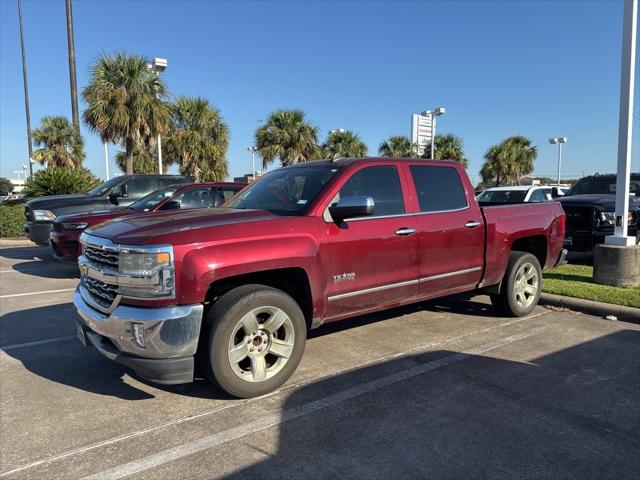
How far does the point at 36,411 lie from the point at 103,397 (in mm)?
461

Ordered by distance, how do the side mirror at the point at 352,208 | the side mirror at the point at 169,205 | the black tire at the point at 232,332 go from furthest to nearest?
1. the side mirror at the point at 169,205
2. the side mirror at the point at 352,208
3. the black tire at the point at 232,332

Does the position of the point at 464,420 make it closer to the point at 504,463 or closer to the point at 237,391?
the point at 504,463

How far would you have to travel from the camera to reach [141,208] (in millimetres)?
9000

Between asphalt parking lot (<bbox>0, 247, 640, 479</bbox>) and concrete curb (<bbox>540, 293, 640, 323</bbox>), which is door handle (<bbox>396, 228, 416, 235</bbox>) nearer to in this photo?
asphalt parking lot (<bbox>0, 247, 640, 479</bbox>)

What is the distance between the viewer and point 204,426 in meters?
3.38

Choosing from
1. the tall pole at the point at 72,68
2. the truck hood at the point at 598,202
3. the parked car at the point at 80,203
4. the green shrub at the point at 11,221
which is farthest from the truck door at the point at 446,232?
the tall pole at the point at 72,68

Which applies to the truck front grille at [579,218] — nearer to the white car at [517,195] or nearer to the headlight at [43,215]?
the white car at [517,195]

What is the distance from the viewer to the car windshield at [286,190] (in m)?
4.41

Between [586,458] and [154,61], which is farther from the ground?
[154,61]

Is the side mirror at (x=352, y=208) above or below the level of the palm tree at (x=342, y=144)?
below

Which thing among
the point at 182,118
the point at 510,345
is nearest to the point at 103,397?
the point at 510,345

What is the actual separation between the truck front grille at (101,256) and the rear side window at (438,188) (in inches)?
116

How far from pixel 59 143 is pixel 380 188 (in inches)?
1370

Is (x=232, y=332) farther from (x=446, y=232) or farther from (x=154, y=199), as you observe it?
(x=154, y=199)
